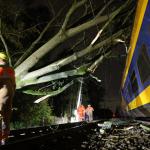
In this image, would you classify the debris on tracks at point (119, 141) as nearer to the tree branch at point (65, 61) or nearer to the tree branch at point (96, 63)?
the tree branch at point (96, 63)

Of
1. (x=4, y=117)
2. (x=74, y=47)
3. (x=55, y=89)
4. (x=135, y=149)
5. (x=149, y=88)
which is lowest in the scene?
(x=135, y=149)

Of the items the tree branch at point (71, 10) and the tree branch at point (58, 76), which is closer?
the tree branch at point (71, 10)

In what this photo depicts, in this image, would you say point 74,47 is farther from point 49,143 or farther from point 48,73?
point 49,143

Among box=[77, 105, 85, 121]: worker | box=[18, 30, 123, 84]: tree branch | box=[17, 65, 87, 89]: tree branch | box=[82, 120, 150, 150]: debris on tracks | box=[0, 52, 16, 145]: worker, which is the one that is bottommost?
box=[82, 120, 150, 150]: debris on tracks

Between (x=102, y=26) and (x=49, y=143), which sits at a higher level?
(x=102, y=26)

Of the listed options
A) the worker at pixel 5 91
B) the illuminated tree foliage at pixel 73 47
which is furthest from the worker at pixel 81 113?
the worker at pixel 5 91

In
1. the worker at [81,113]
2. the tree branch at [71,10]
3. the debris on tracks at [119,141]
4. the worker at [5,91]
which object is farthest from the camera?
the worker at [81,113]

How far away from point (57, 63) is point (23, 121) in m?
9.24

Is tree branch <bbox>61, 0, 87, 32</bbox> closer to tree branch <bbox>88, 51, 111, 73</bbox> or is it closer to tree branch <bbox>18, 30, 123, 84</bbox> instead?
tree branch <bbox>18, 30, 123, 84</bbox>

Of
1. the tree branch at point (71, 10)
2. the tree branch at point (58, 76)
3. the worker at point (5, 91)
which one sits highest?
the tree branch at point (71, 10)

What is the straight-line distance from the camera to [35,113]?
22125 mm

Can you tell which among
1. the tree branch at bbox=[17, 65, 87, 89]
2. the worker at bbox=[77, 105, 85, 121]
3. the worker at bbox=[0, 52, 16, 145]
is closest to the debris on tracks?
the worker at bbox=[0, 52, 16, 145]

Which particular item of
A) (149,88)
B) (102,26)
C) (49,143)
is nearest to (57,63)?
(102,26)

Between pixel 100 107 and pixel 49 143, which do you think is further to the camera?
pixel 100 107
